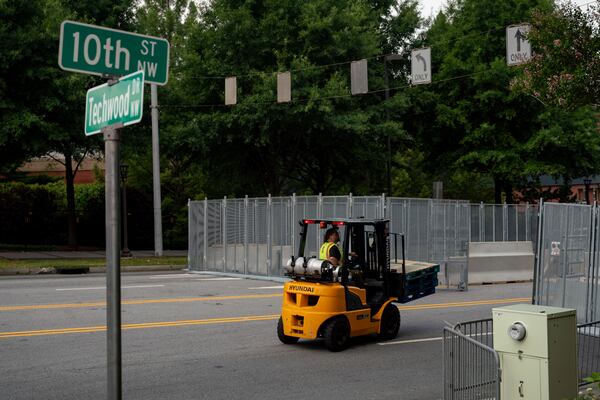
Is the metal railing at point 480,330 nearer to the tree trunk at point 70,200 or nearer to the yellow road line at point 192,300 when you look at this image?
the yellow road line at point 192,300

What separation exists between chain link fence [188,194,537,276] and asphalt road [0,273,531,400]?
5384 millimetres

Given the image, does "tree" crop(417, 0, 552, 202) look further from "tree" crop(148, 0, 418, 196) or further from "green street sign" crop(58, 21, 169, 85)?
"green street sign" crop(58, 21, 169, 85)

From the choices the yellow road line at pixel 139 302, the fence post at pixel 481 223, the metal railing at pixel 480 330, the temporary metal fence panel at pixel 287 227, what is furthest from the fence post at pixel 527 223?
the metal railing at pixel 480 330

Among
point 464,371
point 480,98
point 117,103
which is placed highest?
point 480,98

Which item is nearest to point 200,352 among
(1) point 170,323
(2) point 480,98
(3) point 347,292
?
(3) point 347,292

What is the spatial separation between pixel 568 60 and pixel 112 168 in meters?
9.19

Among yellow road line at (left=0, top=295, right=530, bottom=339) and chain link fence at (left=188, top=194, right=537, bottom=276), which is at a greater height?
chain link fence at (left=188, top=194, right=537, bottom=276)

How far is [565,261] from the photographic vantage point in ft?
43.3

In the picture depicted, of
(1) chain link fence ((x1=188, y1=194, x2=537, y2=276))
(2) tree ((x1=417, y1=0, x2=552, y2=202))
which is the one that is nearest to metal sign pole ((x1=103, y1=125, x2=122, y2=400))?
(1) chain link fence ((x1=188, y1=194, x2=537, y2=276))

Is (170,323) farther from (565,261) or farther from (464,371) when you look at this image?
(464,371)

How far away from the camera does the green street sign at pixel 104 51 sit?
16.5 feet

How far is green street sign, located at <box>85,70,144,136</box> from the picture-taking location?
471 cm

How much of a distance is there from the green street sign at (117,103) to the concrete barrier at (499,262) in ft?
65.9

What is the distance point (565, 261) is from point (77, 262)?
2030 centimetres
